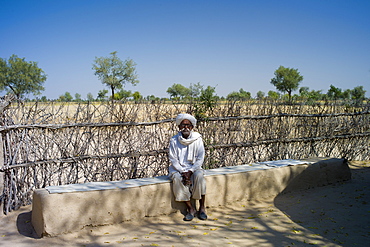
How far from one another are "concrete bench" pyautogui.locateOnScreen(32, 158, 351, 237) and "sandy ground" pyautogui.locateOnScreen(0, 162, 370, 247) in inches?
5.0

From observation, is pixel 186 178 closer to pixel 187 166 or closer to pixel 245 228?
pixel 187 166

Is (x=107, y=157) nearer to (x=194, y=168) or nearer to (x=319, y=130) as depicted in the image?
(x=194, y=168)

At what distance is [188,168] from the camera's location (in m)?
4.72

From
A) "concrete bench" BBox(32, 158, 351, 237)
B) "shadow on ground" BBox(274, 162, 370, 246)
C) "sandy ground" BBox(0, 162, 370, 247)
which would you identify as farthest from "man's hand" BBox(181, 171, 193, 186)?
"shadow on ground" BBox(274, 162, 370, 246)

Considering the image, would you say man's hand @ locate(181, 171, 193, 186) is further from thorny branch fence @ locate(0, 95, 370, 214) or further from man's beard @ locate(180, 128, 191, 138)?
thorny branch fence @ locate(0, 95, 370, 214)

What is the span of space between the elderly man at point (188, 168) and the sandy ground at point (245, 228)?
0.32 metres

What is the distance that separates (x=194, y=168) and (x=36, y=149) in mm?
2551

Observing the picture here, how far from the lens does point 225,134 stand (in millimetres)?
6598

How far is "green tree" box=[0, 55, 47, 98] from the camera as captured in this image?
42844 mm

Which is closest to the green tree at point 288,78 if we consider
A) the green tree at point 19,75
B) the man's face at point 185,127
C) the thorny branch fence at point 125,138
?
the green tree at point 19,75

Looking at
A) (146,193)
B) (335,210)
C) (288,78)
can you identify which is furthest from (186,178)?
(288,78)

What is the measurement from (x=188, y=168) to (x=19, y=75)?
45.8 meters

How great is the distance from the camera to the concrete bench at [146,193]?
3.84 meters

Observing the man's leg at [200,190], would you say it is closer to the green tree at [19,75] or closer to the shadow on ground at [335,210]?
the shadow on ground at [335,210]
